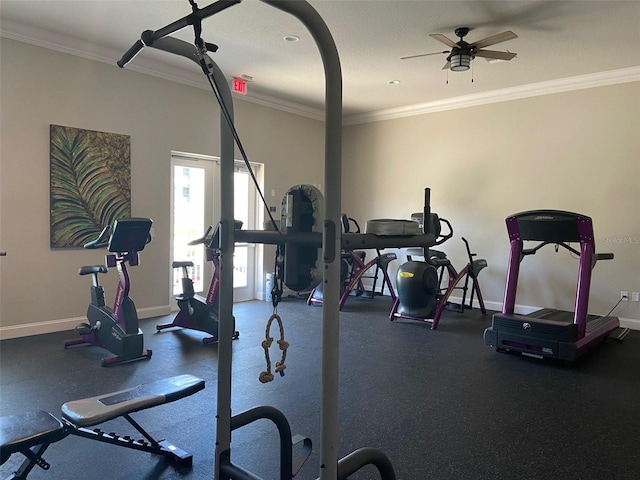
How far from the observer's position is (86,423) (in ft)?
6.35

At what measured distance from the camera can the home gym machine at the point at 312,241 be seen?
141cm

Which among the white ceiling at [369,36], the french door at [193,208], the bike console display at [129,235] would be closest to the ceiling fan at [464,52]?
the white ceiling at [369,36]

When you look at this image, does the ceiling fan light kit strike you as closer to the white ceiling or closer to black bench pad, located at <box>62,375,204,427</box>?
the white ceiling

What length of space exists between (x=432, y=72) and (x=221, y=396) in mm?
4920

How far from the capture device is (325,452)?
4.74ft

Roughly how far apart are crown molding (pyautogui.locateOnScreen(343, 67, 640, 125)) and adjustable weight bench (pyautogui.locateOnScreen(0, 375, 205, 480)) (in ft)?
18.7

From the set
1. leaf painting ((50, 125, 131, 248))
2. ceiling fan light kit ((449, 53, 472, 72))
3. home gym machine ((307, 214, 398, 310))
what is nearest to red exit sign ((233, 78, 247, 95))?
leaf painting ((50, 125, 131, 248))

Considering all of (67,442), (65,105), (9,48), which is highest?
(9,48)

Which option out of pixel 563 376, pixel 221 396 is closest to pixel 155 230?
pixel 221 396

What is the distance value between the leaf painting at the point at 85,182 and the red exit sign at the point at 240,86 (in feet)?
5.21

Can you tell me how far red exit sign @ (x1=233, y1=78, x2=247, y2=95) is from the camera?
236 inches

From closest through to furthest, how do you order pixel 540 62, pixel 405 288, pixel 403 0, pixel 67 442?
1. pixel 67 442
2. pixel 403 0
3. pixel 540 62
4. pixel 405 288

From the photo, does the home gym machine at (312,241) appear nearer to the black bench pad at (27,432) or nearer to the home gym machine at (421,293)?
the black bench pad at (27,432)

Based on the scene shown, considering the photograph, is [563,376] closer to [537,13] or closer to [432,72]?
[537,13]
